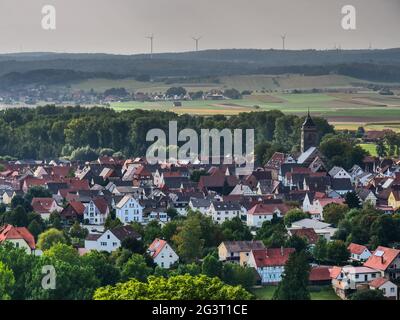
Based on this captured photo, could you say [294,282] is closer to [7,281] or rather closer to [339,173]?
[7,281]

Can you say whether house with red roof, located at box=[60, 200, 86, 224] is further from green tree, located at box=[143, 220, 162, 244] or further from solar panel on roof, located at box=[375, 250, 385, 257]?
solar panel on roof, located at box=[375, 250, 385, 257]

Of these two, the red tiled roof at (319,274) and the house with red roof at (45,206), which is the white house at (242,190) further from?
the red tiled roof at (319,274)

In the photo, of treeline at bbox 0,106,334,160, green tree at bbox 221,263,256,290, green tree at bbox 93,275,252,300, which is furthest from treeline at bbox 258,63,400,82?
green tree at bbox 93,275,252,300

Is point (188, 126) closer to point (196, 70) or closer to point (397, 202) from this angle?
point (397, 202)

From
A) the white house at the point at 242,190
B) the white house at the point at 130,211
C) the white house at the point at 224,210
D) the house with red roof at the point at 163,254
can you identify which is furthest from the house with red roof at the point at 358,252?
the white house at the point at 242,190

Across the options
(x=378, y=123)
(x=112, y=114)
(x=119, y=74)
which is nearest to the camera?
(x=112, y=114)
